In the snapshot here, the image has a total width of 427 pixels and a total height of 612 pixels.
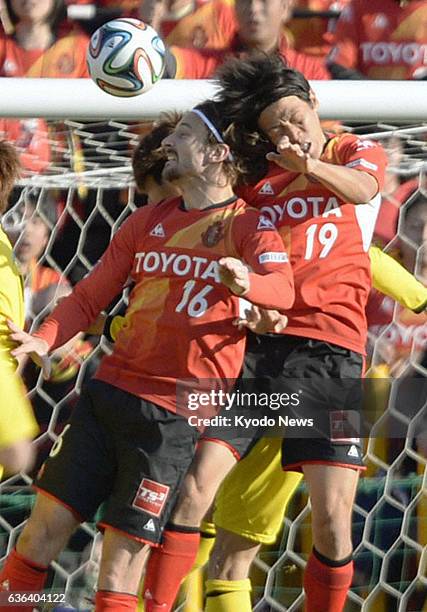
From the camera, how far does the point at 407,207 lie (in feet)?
11.3

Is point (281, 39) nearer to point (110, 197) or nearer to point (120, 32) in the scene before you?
point (110, 197)

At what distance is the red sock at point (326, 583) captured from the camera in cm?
267

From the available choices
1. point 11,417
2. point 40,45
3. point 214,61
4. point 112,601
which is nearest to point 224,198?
point 11,417

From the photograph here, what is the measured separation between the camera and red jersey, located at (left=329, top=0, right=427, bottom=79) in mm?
4051

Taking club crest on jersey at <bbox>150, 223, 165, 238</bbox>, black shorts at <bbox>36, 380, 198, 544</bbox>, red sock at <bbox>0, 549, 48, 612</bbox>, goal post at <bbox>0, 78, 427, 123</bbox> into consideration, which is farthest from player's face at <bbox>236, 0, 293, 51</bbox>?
red sock at <bbox>0, 549, 48, 612</bbox>

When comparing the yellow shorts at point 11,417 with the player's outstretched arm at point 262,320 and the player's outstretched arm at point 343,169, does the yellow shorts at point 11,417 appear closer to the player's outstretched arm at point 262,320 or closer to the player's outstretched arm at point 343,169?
the player's outstretched arm at point 262,320

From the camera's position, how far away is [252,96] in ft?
8.80

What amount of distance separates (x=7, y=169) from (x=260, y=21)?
61.9 inches

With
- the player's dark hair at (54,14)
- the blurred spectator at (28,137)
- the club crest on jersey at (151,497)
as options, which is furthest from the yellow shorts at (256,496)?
the player's dark hair at (54,14)

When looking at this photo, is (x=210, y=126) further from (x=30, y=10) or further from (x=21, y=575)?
Result: (x=30, y=10)

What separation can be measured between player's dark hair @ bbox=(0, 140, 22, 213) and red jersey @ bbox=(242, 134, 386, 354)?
1.65 feet

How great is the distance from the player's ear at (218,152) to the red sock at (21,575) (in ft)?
2.82

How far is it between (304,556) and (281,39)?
1.59 metres

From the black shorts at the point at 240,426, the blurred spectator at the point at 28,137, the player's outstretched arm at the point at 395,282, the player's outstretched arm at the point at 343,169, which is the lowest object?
the black shorts at the point at 240,426
